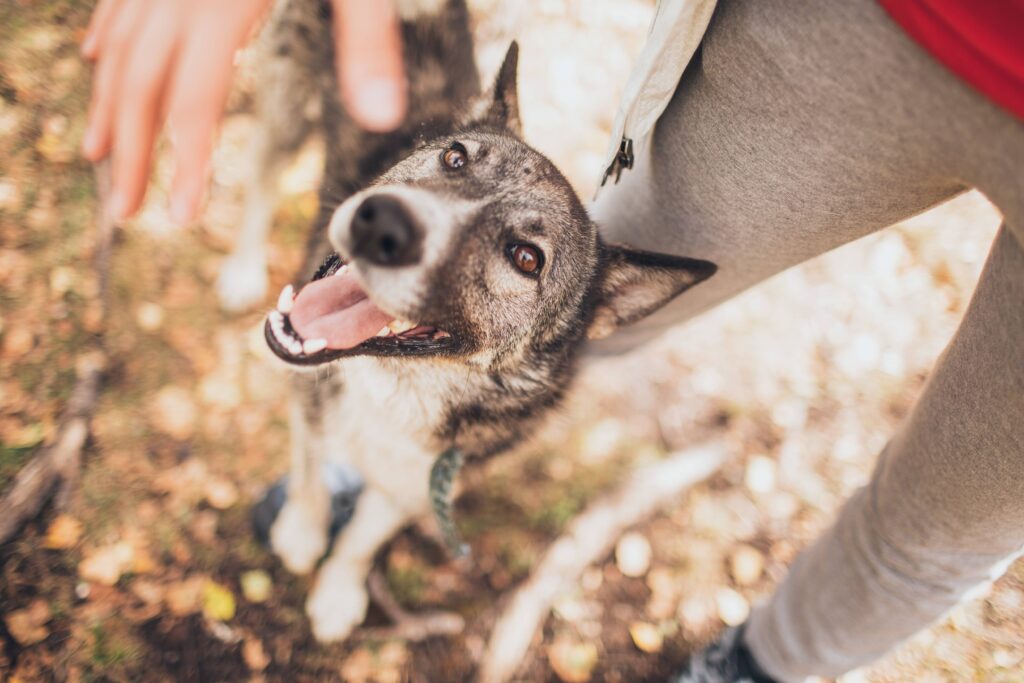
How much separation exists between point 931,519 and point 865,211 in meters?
0.89

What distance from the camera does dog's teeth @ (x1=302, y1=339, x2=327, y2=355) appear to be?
1875 millimetres

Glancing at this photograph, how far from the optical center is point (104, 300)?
3.28 metres

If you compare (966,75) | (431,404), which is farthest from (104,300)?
(966,75)

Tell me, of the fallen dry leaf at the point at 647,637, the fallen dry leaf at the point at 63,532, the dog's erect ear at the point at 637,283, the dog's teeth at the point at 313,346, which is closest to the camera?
the dog's teeth at the point at 313,346

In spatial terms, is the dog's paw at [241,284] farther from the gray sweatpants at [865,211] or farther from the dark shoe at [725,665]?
the dark shoe at [725,665]

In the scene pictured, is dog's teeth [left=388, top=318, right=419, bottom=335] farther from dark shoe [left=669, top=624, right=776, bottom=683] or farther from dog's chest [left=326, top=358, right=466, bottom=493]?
dark shoe [left=669, top=624, right=776, bottom=683]

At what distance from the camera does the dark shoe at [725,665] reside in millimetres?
2660

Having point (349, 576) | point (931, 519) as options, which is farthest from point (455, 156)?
point (349, 576)

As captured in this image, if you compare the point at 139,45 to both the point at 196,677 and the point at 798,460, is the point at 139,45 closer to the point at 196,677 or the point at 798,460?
the point at 196,677

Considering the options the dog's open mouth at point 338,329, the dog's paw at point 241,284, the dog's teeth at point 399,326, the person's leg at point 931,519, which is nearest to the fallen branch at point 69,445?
the dog's paw at point 241,284

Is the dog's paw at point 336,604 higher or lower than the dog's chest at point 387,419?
lower

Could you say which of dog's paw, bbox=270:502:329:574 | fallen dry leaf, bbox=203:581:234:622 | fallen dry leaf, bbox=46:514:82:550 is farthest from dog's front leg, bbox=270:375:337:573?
fallen dry leaf, bbox=46:514:82:550

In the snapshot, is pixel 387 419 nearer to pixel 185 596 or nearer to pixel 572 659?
pixel 185 596

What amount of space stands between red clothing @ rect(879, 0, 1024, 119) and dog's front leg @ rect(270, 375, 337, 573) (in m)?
2.17
